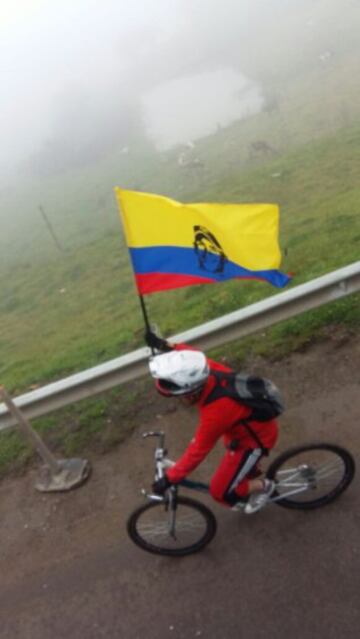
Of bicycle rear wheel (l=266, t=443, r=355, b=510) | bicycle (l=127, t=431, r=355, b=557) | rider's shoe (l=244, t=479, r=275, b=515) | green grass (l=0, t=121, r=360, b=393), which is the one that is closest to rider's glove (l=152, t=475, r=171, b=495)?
bicycle (l=127, t=431, r=355, b=557)

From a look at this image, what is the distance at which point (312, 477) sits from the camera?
525cm

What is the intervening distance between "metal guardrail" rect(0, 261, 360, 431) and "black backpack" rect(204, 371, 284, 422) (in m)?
1.94

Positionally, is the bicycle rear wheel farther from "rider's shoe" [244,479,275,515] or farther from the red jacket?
the red jacket

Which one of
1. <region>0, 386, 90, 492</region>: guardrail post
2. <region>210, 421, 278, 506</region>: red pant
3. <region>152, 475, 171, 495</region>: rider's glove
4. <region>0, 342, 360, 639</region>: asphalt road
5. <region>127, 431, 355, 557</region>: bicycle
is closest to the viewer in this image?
<region>0, 342, 360, 639</region>: asphalt road

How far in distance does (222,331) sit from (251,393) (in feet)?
6.88

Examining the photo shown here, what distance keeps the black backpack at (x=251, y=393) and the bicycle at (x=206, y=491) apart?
1.92 ft

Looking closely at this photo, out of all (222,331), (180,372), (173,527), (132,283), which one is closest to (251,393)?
(180,372)

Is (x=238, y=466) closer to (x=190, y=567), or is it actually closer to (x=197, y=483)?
(x=197, y=483)

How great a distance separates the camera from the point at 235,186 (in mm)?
21031

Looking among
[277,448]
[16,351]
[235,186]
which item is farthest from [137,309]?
[235,186]

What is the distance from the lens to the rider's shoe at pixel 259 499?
5.19m

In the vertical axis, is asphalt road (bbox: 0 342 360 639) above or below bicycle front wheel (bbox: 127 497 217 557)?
below

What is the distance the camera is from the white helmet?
4465 mm

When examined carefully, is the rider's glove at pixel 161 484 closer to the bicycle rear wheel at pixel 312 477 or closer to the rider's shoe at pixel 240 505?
the rider's shoe at pixel 240 505
